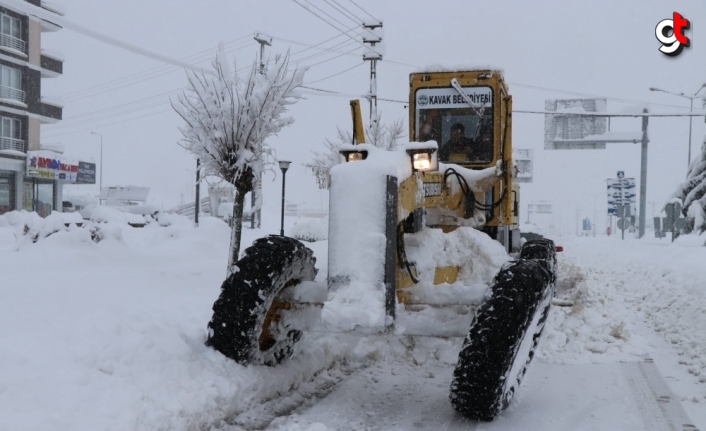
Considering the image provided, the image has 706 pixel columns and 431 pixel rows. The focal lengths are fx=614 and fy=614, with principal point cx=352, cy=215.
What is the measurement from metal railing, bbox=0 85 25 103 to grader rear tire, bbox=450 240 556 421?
135ft

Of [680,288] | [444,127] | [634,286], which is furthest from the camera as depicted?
[634,286]

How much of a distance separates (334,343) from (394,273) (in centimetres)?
230

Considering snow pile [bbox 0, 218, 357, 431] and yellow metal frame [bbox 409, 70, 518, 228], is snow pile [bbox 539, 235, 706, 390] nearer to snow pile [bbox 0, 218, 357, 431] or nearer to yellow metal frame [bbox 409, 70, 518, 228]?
yellow metal frame [bbox 409, 70, 518, 228]

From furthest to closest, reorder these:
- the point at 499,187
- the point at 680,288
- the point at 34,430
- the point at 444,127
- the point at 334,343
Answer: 1. the point at 680,288
2. the point at 444,127
3. the point at 499,187
4. the point at 334,343
5. the point at 34,430

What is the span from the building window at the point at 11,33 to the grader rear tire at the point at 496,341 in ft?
135

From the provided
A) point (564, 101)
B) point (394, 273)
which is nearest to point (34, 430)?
point (394, 273)

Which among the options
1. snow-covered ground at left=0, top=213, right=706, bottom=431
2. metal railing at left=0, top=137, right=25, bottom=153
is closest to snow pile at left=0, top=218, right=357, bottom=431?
snow-covered ground at left=0, top=213, right=706, bottom=431

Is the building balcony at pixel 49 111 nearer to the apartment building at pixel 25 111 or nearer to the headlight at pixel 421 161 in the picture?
the apartment building at pixel 25 111

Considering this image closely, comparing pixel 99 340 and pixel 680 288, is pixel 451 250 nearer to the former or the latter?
pixel 99 340

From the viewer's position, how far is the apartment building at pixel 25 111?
124ft

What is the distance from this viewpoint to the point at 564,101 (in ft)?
108

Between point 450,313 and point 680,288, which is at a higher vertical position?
point 450,313

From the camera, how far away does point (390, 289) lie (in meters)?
4.21

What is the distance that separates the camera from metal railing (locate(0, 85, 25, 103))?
37750 millimetres
